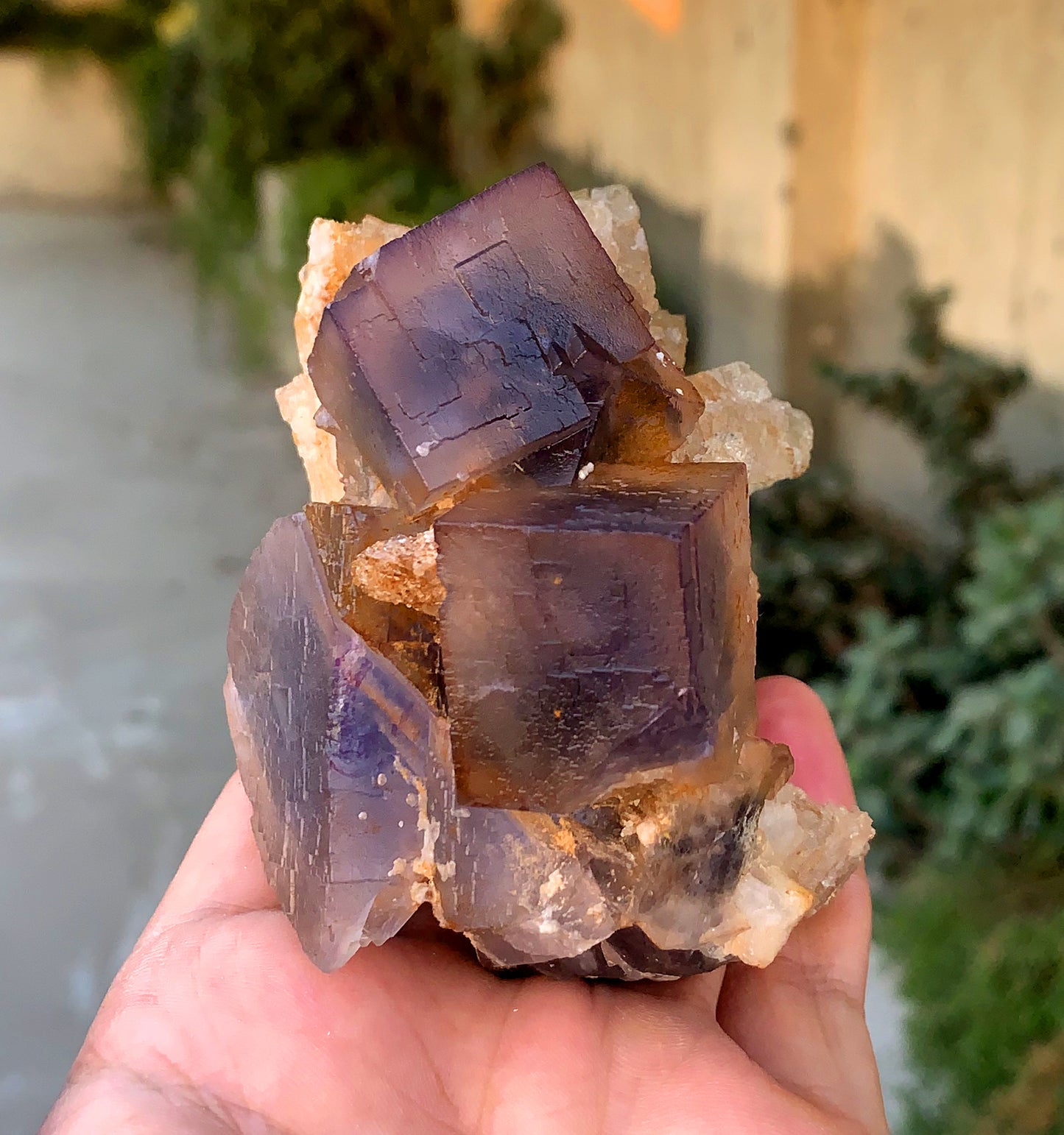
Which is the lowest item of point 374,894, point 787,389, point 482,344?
point 787,389

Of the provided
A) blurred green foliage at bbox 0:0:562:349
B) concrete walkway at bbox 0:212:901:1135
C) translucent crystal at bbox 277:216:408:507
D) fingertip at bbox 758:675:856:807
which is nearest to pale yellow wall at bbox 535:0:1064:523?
fingertip at bbox 758:675:856:807

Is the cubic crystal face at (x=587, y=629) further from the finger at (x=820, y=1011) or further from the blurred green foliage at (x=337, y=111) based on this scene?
the blurred green foliage at (x=337, y=111)

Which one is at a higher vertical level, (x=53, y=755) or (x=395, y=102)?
(x=395, y=102)

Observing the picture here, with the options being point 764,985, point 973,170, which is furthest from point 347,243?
point 973,170

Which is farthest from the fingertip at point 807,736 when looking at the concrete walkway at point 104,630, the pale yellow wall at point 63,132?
the pale yellow wall at point 63,132

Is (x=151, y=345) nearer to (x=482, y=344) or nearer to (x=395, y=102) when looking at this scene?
(x=395, y=102)

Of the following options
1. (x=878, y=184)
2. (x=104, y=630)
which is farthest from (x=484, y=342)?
(x=104, y=630)

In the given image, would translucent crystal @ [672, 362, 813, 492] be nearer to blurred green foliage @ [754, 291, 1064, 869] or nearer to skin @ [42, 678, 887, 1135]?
skin @ [42, 678, 887, 1135]
